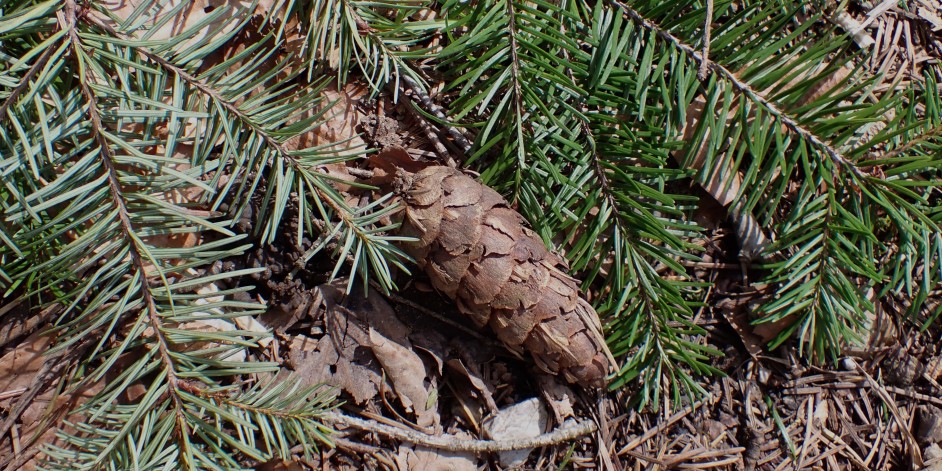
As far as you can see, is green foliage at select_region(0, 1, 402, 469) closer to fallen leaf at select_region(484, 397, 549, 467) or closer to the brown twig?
the brown twig

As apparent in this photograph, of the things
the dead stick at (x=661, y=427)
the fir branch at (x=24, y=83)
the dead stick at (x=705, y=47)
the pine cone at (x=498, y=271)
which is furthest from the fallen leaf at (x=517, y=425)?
the fir branch at (x=24, y=83)

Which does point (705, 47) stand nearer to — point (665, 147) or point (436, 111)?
point (665, 147)

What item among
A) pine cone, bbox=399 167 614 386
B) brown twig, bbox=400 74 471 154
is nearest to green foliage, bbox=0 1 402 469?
pine cone, bbox=399 167 614 386

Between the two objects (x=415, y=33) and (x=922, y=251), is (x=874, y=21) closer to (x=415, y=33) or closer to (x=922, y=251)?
(x=922, y=251)

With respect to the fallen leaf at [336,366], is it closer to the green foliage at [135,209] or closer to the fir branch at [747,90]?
the green foliage at [135,209]

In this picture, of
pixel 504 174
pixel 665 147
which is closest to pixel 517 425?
pixel 504 174

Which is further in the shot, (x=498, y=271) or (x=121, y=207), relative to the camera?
(x=498, y=271)
